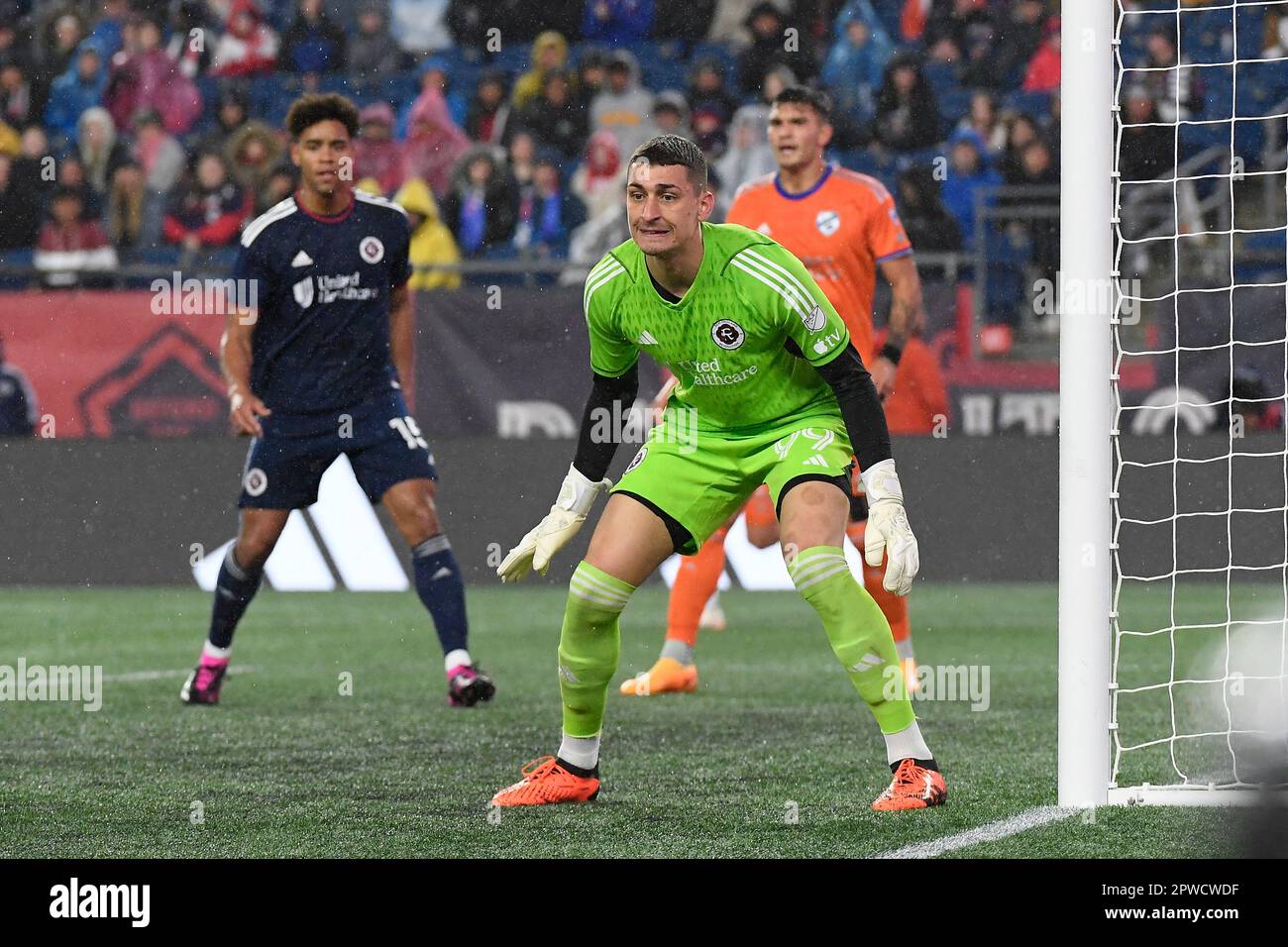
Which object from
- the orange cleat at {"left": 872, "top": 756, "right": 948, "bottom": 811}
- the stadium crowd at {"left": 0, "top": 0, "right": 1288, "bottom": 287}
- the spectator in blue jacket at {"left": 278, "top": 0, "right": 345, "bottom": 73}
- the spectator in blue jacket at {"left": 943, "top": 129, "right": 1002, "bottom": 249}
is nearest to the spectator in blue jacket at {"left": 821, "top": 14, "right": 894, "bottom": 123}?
the stadium crowd at {"left": 0, "top": 0, "right": 1288, "bottom": 287}

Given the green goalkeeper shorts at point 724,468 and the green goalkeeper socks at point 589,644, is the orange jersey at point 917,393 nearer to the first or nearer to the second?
the green goalkeeper shorts at point 724,468

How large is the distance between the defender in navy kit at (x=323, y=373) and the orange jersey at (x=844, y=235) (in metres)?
1.48

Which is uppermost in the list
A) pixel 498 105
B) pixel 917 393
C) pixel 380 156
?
pixel 498 105

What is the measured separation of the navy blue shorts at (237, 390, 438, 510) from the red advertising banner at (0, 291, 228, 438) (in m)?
5.03

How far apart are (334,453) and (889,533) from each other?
3.30 meters

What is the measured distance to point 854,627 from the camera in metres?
5.04

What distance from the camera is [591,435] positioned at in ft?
17.9

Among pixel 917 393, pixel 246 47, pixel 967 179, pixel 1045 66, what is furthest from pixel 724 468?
pixel 246 47

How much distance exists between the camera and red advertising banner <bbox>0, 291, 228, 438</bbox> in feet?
41.3

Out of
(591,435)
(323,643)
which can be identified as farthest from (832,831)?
(323,643)

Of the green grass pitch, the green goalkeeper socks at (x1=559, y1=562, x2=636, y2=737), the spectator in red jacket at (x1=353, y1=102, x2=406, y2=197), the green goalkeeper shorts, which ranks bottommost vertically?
the green grass pitch

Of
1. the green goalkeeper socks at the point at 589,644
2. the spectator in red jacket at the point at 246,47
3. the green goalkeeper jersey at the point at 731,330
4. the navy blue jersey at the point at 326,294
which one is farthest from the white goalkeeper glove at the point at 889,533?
the spectator in red jacket at the point at 246,47

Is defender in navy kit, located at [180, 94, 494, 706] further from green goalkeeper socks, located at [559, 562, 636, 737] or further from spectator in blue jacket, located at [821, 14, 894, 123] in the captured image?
spectator in blue jacket, located at [821, 14, 894, 123]

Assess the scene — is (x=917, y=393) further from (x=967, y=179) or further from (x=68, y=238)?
(x=68, y=238)
